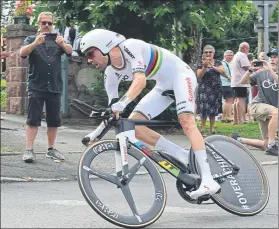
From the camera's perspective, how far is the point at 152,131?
21.5ft

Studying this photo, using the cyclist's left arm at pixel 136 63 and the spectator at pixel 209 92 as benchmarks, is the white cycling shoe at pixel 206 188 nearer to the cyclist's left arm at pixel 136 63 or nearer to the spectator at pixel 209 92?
the cyclist's left arm at pixel 136 63

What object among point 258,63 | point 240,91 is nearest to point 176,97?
point 258,63

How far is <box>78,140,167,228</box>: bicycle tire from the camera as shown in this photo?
561 centimetres

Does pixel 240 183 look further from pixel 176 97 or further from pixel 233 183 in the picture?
pixel 176 97

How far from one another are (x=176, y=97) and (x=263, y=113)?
578 cm

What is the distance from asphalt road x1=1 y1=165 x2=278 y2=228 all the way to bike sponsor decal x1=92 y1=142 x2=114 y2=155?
233 mm

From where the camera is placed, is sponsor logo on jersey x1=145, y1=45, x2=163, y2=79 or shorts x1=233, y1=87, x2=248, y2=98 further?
shorts x1=233, y1=87, x2=248, y2=98

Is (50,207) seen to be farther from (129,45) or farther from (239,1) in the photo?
(239,1)

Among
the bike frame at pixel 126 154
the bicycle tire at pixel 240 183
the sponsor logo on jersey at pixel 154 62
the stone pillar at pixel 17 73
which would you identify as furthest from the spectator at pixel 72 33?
the bike frame at pixel 126 154

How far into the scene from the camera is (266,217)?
655 cm

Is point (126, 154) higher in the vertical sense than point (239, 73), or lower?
higher

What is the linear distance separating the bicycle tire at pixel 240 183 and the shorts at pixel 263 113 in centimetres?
499

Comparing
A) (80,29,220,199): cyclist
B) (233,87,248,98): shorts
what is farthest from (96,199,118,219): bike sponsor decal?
(233,87,248,98): shorts

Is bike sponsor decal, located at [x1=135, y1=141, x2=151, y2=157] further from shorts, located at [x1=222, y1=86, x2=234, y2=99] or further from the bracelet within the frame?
shorts, located at [x1=222, y1=86, x2=234, y2=99]
